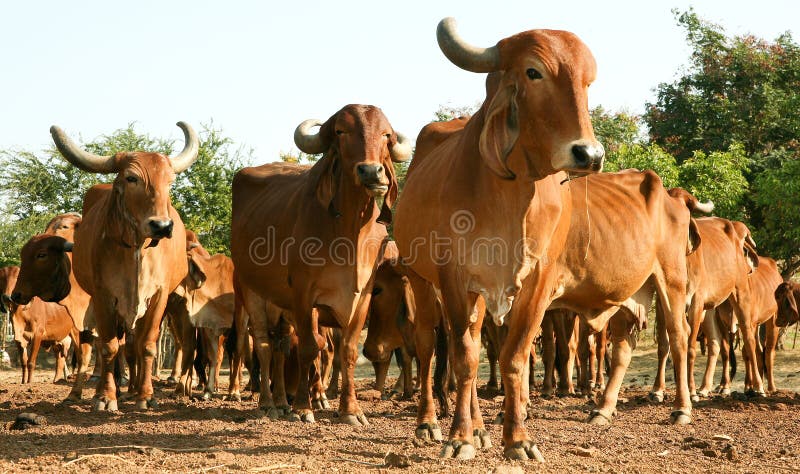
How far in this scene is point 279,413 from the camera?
31.6 feet

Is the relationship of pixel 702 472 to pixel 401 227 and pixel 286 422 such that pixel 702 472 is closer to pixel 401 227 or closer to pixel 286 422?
pixel 401 227

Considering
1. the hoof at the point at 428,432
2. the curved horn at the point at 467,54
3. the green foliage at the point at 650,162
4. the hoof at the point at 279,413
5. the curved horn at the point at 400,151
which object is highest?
the green foliage at the point at 650,162

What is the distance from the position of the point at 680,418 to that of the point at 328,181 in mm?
3929

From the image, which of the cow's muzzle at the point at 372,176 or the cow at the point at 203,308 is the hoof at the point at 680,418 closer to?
the cow's muzzle at the point at 372,176

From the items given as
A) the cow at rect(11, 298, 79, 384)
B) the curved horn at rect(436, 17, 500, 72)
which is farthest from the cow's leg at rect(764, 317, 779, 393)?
the cow at rect(11, 298, 79, 384)

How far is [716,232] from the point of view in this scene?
44.4 feet

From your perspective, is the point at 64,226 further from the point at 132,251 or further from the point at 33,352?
the point at 33,352

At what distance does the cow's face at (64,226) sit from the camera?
13320mm

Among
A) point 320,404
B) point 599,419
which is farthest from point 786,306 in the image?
point 320,404

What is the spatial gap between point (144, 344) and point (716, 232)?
7849 millimetres

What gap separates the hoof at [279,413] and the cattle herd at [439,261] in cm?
7

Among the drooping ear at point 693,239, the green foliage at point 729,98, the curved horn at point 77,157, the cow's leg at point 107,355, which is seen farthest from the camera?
the green foliage at point 729,98

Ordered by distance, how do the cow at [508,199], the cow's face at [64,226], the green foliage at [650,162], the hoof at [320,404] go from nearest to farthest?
the cow at [508,199]
the hoof at [320,404]
the cow's face at [64,226]
the green foliage at [650,162]

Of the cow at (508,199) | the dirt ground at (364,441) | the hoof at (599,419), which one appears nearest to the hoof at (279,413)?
the dirt ground at (364,441)
